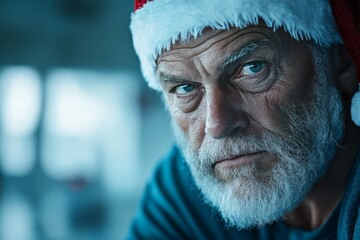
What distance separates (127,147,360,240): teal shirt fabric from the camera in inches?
47.3

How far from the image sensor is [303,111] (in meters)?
1.04

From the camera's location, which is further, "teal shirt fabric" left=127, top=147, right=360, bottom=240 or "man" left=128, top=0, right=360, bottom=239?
"teal shirt fabric" left=127, top=147, right=360, bottom=240

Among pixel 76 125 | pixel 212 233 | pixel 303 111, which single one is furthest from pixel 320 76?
pixel 76 125

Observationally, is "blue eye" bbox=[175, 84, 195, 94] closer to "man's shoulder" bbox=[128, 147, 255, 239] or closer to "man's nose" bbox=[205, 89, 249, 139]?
"man's nose" bbox=[205, 89, 249, 139]

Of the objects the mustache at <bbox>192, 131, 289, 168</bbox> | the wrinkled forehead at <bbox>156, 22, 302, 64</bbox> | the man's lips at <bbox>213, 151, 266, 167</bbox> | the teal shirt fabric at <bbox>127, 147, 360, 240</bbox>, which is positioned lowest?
the teal shirt fabric at <bbox>127, 147, 360, 240</bbox>

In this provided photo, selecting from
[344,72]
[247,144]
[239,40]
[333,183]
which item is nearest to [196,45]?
[239,40]

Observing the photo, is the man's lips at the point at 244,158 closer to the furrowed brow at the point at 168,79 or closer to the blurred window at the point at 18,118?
the furrowed brow at the point at 168,79

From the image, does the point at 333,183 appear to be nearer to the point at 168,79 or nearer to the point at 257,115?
the point at 257,115

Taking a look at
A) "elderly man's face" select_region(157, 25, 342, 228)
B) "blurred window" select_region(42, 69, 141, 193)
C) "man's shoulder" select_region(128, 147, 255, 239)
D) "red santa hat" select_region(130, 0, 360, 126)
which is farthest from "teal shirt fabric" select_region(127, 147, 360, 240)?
"blurred window" select_region(42, 69, 141, 193)

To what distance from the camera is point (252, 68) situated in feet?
3.34

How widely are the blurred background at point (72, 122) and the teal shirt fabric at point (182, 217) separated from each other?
1.96 m

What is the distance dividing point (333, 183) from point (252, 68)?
0.34 metres

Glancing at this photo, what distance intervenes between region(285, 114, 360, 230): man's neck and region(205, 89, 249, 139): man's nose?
0.85 ft

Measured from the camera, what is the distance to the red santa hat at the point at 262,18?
96 cm
